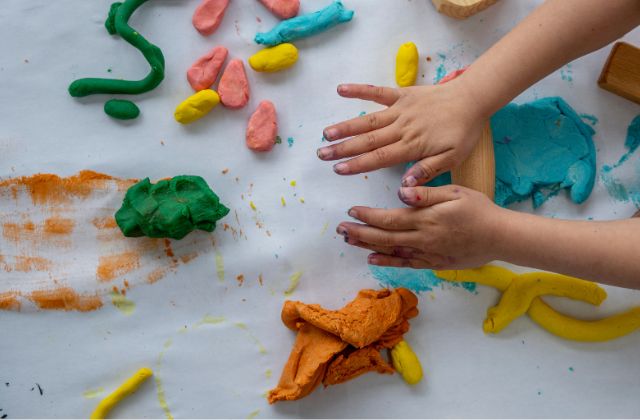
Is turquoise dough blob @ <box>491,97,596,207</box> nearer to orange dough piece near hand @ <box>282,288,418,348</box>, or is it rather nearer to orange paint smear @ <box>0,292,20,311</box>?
orange dough piece near hand @ <box>282,288,418,348</box>

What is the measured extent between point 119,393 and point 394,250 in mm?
420

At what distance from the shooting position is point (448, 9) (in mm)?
806

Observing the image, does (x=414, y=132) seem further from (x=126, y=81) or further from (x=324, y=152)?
(x=126, y=81)

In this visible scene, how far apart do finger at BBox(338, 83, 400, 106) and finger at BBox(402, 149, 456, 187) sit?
0.09 metres

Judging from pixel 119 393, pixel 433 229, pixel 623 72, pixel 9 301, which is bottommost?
pixel 119 393

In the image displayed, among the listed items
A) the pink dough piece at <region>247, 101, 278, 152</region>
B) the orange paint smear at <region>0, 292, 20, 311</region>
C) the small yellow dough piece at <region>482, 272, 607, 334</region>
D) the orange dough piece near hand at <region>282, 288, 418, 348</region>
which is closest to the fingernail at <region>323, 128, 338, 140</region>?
the pink dough piece at <region>247, 101, 278, 152</region>

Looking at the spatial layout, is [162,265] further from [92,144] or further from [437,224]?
[437,224]

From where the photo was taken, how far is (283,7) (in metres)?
0.81

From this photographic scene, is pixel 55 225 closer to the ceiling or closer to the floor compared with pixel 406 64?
closer to the floor

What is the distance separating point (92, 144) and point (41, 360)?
1.00 feet

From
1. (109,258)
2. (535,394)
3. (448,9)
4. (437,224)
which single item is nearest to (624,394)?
(535,394)

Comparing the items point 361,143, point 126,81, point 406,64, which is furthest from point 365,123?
point 126,81

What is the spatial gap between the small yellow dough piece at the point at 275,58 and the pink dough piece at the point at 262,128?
5 centimetres

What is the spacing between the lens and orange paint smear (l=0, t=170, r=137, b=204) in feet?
2.64
